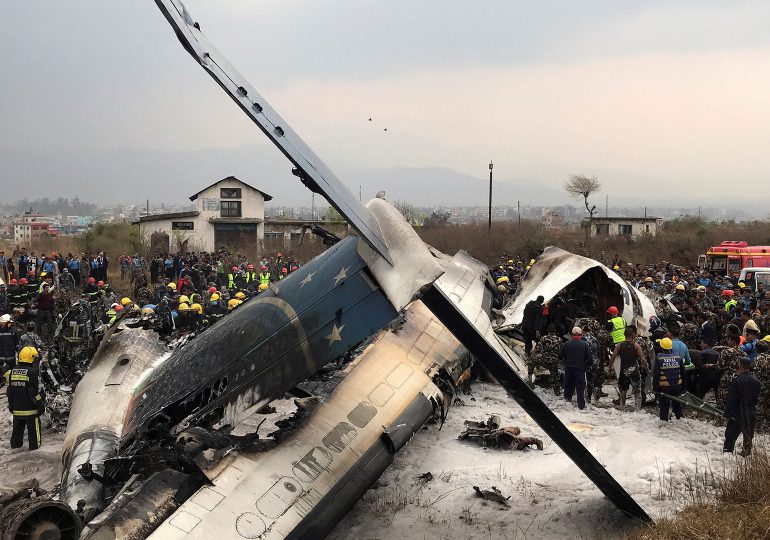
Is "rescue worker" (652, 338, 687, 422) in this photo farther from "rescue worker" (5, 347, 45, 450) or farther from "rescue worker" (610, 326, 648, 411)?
"rescue worker" (5, 347, 45, 450)

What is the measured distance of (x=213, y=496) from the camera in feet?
20.1

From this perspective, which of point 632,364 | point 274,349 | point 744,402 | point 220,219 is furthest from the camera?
point 220,219

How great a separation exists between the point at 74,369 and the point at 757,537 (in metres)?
12.2

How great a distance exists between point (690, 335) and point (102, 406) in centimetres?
1112

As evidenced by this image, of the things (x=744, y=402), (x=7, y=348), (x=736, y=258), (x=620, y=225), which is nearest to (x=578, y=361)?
(x=744, y=402)

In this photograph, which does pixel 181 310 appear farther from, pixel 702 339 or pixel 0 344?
pixel 702 339

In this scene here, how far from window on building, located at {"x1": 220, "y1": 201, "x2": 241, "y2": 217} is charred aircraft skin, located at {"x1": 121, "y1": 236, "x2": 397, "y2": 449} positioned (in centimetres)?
4036

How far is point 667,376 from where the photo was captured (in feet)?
35.5

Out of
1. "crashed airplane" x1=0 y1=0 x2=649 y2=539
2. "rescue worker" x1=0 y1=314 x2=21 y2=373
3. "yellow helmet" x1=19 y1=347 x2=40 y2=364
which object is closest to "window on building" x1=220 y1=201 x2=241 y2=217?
"rescue worker" x1=0 y1=314 x2=21 y2=373

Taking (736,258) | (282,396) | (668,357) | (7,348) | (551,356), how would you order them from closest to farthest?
(282,396)
(668,357)
(551,356)
(7,348)
(736,258)

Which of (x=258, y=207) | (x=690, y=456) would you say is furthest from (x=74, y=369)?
(x=258, y=207)

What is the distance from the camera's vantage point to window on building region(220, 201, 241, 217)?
155ft

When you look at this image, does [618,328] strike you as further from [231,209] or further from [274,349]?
[231,209]

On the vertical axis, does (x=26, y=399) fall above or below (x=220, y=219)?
below
